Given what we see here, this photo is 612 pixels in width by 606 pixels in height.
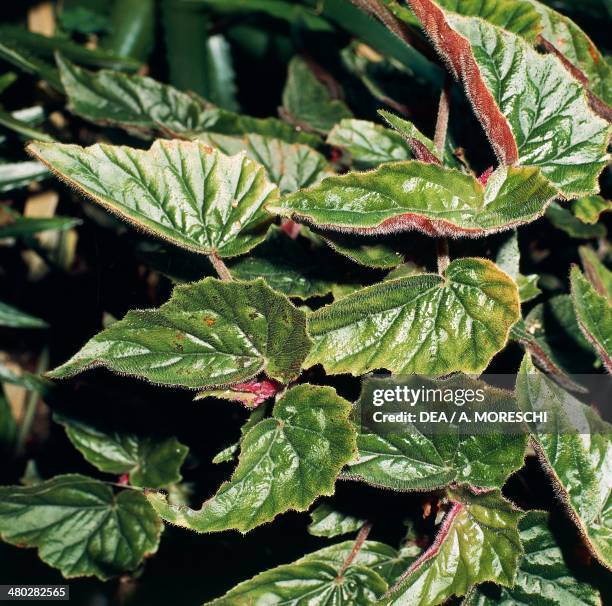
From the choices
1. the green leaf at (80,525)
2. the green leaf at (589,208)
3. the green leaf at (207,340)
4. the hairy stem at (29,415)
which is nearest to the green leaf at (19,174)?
the hairy stem at (29,415)

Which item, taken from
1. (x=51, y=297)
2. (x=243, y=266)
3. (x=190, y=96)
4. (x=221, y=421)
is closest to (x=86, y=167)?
(x=243, y=266)

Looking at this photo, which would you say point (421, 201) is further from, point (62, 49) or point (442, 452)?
point (62, 49)

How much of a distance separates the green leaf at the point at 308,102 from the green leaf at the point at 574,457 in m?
0.55

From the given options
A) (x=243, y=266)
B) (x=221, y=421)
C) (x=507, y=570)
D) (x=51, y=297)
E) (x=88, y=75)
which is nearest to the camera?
(x=507, y=570)

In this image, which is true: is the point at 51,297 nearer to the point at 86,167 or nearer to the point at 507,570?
the point at 86,167

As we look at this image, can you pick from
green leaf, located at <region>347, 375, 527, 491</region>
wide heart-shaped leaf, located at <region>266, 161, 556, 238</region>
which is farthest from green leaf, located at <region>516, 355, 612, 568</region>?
wide heart-shaped leaf, located at <region>266, 161, 556, 238</region>

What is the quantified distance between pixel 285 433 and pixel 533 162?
1.07 ft

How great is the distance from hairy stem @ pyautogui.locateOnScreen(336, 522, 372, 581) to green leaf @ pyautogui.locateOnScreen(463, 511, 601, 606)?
0.11 metres

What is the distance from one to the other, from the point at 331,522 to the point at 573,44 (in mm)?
568

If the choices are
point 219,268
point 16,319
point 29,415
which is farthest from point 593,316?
point 29,415

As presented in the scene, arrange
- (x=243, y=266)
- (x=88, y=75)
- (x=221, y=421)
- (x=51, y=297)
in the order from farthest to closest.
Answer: (x=51, y=297) → (x=88, y=75) → (x=221, y=421) → (x=243, y=266)

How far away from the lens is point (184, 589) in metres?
0.82

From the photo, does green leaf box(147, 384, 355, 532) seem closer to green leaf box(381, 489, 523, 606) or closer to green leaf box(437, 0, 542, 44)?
green leaf box(381, 489, 523, 606)

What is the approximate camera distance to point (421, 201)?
550mm
